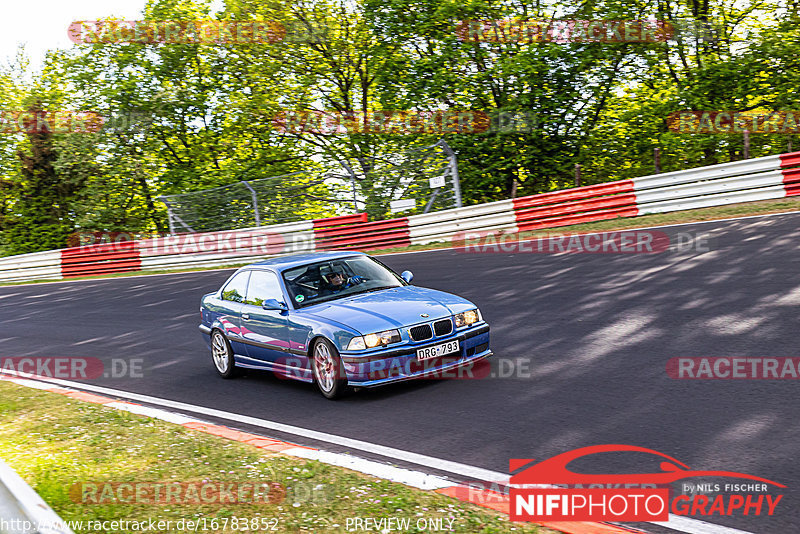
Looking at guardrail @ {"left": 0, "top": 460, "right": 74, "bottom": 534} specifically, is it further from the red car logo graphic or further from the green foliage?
the green foliage

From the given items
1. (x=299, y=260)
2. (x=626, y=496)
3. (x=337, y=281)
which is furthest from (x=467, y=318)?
(x=626, y=496)

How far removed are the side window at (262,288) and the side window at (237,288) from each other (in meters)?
0.15

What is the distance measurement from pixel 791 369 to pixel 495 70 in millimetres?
17889

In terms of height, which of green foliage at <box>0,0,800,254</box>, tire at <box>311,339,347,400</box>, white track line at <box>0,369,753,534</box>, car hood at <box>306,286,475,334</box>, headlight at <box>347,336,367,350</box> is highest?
green foliage at <box>0,0,800,254</box>

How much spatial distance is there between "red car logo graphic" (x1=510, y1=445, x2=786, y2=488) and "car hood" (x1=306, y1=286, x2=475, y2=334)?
2401mm

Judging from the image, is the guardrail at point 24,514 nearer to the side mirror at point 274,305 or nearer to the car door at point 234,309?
the side mirror at point 274,305

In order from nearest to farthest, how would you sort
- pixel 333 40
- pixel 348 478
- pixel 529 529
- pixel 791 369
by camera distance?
pixel 529 529 < pixel 348 478 < pixel 791 369 < pixel 333 40

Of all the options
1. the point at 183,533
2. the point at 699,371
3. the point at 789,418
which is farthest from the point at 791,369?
the point at 183,533

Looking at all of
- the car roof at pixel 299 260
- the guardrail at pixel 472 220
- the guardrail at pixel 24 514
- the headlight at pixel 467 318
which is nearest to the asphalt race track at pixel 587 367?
the headlight at pixel 467 318

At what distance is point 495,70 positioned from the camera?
22.8m

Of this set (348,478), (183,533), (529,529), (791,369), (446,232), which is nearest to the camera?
(529,529)

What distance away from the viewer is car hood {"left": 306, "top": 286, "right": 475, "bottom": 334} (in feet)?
23.7

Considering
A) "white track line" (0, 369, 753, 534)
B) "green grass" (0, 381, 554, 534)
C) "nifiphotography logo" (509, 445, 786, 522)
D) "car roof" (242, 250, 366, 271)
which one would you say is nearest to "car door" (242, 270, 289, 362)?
"car roof" (242, 250, 366, 271)

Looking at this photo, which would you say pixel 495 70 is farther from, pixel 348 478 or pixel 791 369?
pixel 348 478
